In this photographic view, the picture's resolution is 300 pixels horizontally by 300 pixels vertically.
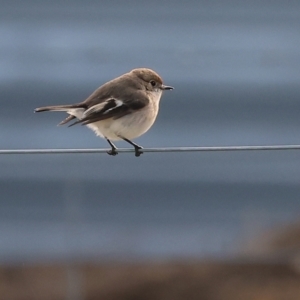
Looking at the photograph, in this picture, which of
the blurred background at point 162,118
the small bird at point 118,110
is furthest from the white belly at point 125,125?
the blurred background at point 162,118

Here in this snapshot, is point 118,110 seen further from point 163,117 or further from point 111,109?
point 163,117

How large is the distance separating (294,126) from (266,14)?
1.07m

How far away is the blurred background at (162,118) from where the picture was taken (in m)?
7.68

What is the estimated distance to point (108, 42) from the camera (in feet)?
25.5

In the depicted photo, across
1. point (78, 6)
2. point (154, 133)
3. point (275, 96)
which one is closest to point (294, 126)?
point (275, 96)

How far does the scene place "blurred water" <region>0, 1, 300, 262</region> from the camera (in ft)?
25.2

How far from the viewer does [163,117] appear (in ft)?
25.5

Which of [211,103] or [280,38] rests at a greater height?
[280,38]

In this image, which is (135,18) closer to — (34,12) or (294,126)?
(34,12)

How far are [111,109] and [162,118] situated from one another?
300 centimetres

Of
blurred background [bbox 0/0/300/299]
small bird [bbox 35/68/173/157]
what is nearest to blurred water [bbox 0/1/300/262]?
blurred background [bbox 0/0/300/299]

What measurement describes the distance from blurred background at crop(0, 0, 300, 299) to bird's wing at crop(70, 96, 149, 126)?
2623 mm

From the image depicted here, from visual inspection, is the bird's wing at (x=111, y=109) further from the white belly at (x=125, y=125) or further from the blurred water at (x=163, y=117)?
the blurred water at (x=163, y=117)

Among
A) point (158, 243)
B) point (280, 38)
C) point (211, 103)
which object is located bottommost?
point (158, 243)
